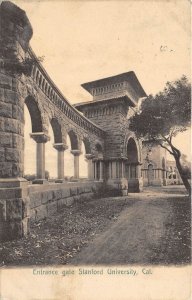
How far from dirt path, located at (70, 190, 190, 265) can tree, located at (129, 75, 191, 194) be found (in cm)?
424

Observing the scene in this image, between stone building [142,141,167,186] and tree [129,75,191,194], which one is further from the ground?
tree [129,75,191,194]

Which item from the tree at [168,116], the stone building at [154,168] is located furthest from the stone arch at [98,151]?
the stone building at [154,168]

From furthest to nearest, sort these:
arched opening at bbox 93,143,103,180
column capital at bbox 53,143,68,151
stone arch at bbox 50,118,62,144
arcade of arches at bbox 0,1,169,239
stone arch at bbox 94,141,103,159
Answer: arched opening at bbox 93,143,103,180 < stone arch at bbox 94,141,103,159 < column capital at bbox 53,143,68,151 < stone arch at bbox 50,118,62,144 < arcade of arches at bbox 0,1,169,239

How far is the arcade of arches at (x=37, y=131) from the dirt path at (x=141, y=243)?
67.6 inches

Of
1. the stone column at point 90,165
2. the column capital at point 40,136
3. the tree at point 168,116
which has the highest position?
the tree at point 168,116

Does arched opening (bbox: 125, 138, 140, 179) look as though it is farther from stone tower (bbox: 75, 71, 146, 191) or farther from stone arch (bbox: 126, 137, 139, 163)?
stone tower (bbox: 75, 71, 146, 191)

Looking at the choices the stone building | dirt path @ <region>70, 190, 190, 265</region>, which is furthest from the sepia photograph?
the stone building

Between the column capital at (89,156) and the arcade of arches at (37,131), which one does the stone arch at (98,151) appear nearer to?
the arcade of arches at (37,131)

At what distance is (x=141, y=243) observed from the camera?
20.0 ft

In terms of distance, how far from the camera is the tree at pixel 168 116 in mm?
11391

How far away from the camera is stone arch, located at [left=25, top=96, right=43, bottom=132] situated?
8.29m

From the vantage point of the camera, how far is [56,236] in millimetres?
6465

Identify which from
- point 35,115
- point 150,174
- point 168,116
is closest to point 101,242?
point 35,115

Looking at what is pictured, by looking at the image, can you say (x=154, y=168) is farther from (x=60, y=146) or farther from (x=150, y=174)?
(x=60, y=146)
